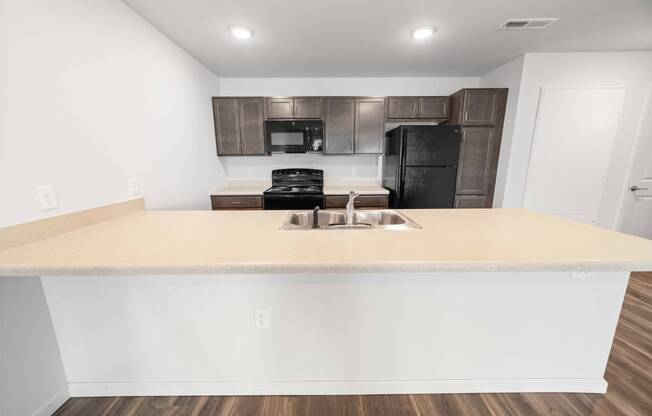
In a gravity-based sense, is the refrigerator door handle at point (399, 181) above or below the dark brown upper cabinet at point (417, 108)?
below

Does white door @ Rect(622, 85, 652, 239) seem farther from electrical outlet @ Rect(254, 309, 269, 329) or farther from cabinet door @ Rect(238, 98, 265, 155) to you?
cabinet door @ Rect(238, 98, 265, 155)

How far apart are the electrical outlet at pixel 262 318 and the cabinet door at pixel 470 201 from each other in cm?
280

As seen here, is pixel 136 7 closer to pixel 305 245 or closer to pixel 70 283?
pixel 70 283

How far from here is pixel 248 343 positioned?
3.90 ft

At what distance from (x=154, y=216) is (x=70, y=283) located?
0.56 m

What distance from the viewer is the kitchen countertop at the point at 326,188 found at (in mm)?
3047

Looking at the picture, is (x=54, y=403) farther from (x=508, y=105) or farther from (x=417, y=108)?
(x=508, y=105)

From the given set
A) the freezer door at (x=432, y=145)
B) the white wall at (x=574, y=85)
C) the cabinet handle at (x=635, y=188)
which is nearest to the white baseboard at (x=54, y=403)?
the freezer door at (x=432, y=145)

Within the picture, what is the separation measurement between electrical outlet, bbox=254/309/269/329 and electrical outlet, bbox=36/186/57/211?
1.17m

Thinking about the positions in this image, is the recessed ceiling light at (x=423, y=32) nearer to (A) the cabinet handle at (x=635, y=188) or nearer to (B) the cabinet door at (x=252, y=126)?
(B) the cabinet door at (x=252, y=126)

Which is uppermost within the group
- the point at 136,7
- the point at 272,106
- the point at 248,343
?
the point at 136,7

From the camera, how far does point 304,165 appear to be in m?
3.47

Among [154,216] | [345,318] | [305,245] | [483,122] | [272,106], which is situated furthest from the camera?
[272,106]

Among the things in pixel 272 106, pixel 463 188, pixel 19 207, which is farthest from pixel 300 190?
pixel 19 207
